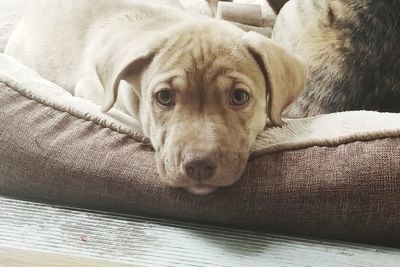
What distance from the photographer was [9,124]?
162 cm

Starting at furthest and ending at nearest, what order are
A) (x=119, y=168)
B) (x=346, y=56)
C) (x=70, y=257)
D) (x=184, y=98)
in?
(x=346, y=56) < (x=184, y=98) < (x=119, y=168) < (x=70, y=257)

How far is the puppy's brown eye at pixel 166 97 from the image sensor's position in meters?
1.66

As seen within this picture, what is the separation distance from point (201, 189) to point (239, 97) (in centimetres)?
31

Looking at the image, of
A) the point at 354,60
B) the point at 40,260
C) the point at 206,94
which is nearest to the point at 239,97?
the point at 206,94

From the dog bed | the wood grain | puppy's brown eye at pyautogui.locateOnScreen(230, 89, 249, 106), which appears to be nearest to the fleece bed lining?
the dog bed

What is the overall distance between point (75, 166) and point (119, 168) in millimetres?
110

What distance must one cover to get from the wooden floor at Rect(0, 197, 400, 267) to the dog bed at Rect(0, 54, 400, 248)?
58 mm

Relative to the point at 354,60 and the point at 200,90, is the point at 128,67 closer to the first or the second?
the point at 200,90

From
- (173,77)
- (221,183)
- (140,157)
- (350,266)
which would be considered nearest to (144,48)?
(173,77)

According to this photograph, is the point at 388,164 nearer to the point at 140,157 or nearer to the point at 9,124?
the point at 140,157

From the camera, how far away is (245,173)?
1512 mm

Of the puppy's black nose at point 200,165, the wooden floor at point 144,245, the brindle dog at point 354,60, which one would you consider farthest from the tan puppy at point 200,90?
the brindle dog at point 354,60

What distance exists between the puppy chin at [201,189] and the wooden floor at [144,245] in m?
0.09

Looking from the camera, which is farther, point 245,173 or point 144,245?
point 245,173
